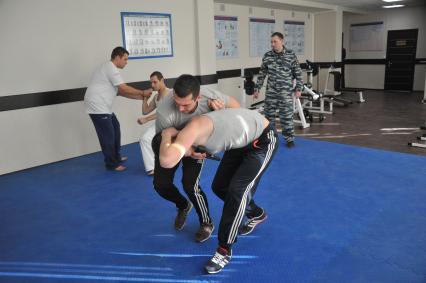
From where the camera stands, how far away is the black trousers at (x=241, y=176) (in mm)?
2148

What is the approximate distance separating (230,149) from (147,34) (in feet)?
12.7

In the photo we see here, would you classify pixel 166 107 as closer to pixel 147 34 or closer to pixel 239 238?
pixel 239 238

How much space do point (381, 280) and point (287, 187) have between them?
59.8 inches

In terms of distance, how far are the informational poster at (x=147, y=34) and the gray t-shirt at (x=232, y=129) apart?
3.69m

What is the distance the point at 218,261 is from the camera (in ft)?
7.33

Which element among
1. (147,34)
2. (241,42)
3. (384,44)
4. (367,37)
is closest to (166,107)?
(147,34)

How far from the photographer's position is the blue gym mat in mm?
2236

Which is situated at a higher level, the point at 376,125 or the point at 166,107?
the point at 166,107

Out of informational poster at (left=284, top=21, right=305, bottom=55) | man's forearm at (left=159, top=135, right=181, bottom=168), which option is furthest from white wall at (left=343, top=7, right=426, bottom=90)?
man's forearm at (left=159, top=135, right=181, bottom=168)

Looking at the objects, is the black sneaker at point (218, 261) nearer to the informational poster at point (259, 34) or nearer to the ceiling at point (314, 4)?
the ceiling at point (314, 4)

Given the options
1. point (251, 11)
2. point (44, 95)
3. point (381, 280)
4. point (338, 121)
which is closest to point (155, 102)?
point (44, 95)

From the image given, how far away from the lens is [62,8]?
454 cm

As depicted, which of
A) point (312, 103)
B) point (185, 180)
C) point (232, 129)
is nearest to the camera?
point (232, 129)

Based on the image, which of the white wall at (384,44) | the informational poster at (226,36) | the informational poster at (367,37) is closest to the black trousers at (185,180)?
the informational poster at (226,36)
